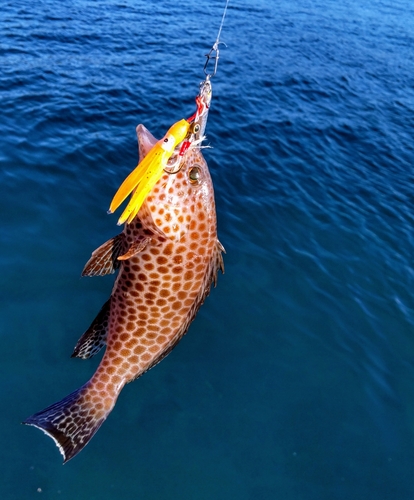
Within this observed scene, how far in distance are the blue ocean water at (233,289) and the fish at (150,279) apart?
2182 millimetres

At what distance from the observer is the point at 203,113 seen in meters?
4.47

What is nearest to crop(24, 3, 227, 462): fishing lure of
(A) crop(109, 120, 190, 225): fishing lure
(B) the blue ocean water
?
(A) crop(109, 120, 190, 225): fishing lure

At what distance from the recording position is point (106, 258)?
5.23 meters

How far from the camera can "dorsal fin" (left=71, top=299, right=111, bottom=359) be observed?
5.80 m

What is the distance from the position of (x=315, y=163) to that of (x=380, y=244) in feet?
13.4

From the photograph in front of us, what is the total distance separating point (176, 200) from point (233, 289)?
16.8 ft

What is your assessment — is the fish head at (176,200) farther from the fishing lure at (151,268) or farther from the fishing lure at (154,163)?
the fishing lure at (154,163)

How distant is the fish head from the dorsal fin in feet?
4.70

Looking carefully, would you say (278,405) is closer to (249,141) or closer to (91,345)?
(91,345)

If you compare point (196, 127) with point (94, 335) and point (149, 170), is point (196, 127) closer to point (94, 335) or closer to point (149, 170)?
point (149, 170)

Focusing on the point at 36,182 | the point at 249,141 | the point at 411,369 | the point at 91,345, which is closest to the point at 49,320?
the point at 91,345

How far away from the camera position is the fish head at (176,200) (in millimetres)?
4910

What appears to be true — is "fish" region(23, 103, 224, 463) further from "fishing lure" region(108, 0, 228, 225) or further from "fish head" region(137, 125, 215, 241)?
"fishing lure" region(108, 0, 228, 225)

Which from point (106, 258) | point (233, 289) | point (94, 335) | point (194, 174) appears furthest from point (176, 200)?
point (233, 289)
